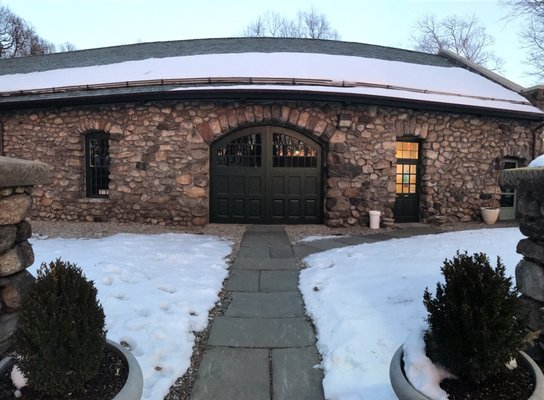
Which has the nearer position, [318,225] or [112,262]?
[112,262]

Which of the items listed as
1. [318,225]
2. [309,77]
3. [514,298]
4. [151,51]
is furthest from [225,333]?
[151,51]

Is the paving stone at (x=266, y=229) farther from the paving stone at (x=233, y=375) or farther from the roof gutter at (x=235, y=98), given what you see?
the paving stone at (x=233, y=375)

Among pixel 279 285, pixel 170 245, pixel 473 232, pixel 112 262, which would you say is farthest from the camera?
pixel 473 232

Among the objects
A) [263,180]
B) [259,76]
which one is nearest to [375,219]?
[263,180]

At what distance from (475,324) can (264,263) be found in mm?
3870

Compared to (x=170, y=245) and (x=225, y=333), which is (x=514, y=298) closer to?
(x=225, y=333)

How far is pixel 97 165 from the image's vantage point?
31.3ft

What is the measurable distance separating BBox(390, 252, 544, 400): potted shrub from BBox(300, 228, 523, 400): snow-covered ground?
0.47 meters

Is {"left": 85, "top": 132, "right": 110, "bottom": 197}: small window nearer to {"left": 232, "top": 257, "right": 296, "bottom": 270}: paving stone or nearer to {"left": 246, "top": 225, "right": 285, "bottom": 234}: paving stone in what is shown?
{"left": 246, "top": 225, "right": 285, "bottom": 234}: paving stone

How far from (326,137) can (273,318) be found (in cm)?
586

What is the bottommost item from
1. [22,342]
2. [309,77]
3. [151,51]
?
[22,342]

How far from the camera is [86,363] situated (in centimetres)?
185

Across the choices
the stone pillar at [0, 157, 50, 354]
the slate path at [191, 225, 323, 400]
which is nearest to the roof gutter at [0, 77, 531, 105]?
the slate path at [191, 225, 323, 400]

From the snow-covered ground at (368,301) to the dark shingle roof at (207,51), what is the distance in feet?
26.8
